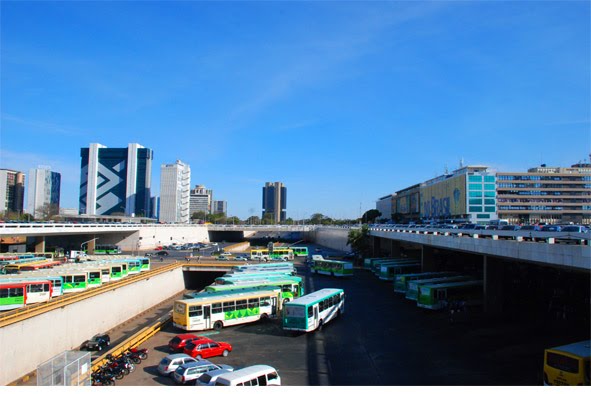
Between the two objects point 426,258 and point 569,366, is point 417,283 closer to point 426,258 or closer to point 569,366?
point 426,258

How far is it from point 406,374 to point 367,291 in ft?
65.3

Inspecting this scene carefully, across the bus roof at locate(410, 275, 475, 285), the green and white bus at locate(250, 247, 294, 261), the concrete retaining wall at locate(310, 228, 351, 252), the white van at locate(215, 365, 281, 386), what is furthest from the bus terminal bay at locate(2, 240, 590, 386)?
the concrete retaining wall at locate(310, 228, 351, 252)

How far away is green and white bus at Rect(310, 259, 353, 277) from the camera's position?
43.3 meters

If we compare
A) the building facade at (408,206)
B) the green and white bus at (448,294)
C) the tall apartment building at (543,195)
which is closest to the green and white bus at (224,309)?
the green and white bus at (448,294)

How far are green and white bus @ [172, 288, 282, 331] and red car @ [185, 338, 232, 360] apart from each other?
4365 millimetres

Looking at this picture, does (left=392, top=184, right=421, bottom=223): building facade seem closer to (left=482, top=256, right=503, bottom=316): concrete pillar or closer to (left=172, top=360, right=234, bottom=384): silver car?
(left=482, top=256, right=503, bottom=316): concrete pillar

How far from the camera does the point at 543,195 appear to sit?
90625 millimetres

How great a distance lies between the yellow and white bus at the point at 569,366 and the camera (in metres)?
12.8

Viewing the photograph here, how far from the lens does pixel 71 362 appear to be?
12320mm

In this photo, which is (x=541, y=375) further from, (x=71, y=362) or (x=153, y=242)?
(x=153, y=242)

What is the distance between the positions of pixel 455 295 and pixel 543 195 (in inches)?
2933

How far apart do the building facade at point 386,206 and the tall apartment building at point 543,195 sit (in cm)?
6400

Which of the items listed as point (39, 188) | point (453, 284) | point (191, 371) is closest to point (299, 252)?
point (453, 284)

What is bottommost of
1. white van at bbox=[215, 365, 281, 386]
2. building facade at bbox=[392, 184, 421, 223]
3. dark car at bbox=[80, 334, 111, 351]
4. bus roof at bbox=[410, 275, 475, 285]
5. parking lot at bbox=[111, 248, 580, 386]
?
dark car at bbox=[80, 334, 111, 351]
